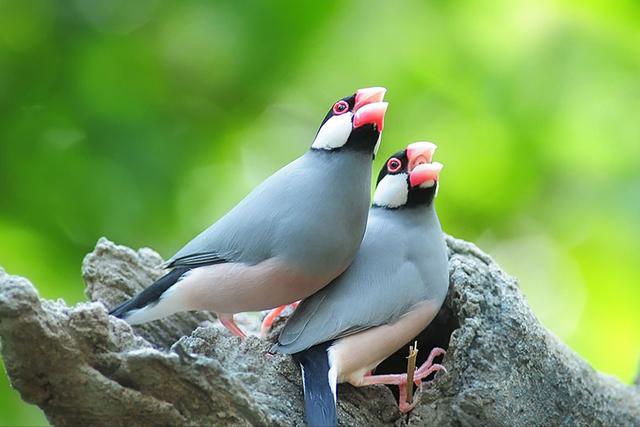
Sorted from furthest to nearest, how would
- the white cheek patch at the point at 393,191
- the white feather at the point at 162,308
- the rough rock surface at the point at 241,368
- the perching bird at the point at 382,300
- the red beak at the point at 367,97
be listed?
the white cheek patch at the point at 393,191 < the red beak at the point at 367,97 < the white feather at the point at 162,308 < the perching bird at the point at 382,300 < the rough rock surface at the point at 241,368

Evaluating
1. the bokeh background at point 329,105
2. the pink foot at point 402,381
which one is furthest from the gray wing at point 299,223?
the bokeh background at point 329,105

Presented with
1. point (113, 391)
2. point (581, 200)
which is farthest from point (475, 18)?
point (113, 391)

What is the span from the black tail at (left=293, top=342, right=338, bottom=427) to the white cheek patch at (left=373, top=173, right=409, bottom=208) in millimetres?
546

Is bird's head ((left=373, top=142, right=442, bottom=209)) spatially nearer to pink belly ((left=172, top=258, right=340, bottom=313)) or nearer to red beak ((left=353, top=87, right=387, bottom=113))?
red beak ((left=353, top=87, right=387, bottom=113))

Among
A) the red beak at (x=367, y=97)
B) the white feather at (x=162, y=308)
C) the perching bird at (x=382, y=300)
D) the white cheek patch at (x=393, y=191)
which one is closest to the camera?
the perching bird at (x=382, y=300)

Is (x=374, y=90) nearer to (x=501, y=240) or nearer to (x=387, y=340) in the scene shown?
(x=387, y=340)

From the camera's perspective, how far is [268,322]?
2607mm

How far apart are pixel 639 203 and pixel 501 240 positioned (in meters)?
0.73

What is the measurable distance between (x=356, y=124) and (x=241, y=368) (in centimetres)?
74

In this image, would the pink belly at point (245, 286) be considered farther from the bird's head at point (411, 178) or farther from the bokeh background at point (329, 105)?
the bokeh background at point (329, 105)

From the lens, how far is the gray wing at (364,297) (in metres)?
2.20

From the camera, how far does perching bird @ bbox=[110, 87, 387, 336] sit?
87.1 inches

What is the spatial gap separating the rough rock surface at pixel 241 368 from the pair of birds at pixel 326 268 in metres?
0.09

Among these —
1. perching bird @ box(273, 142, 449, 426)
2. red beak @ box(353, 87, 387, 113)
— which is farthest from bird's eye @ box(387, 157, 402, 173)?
red beak @ box(353, 87, 387, 113)
